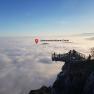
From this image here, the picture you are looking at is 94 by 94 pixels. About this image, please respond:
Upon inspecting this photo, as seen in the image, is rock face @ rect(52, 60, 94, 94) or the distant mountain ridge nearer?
the distant mountain ridge

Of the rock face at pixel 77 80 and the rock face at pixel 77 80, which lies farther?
the rock face at pixel 77 80

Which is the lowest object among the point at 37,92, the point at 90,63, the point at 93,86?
the point at 37,92

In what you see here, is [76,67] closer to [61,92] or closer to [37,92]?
[61,92]

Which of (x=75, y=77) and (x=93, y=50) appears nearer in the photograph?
(x=75, y=77)

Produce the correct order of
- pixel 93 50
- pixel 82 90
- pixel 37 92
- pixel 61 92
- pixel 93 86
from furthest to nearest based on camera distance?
pixel 37 92 → pixel 93 50 → pixel 61 92 → pixel 82 90 → pixel 93 86

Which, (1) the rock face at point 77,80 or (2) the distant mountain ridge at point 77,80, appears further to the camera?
(1) the rock face at point 77,80

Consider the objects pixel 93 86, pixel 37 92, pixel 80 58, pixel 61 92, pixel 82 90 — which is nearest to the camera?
pixel 93 86

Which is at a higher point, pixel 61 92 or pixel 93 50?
pixel 93 50

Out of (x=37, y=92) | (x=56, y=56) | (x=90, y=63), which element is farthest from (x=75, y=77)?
(x=37, y=92)
